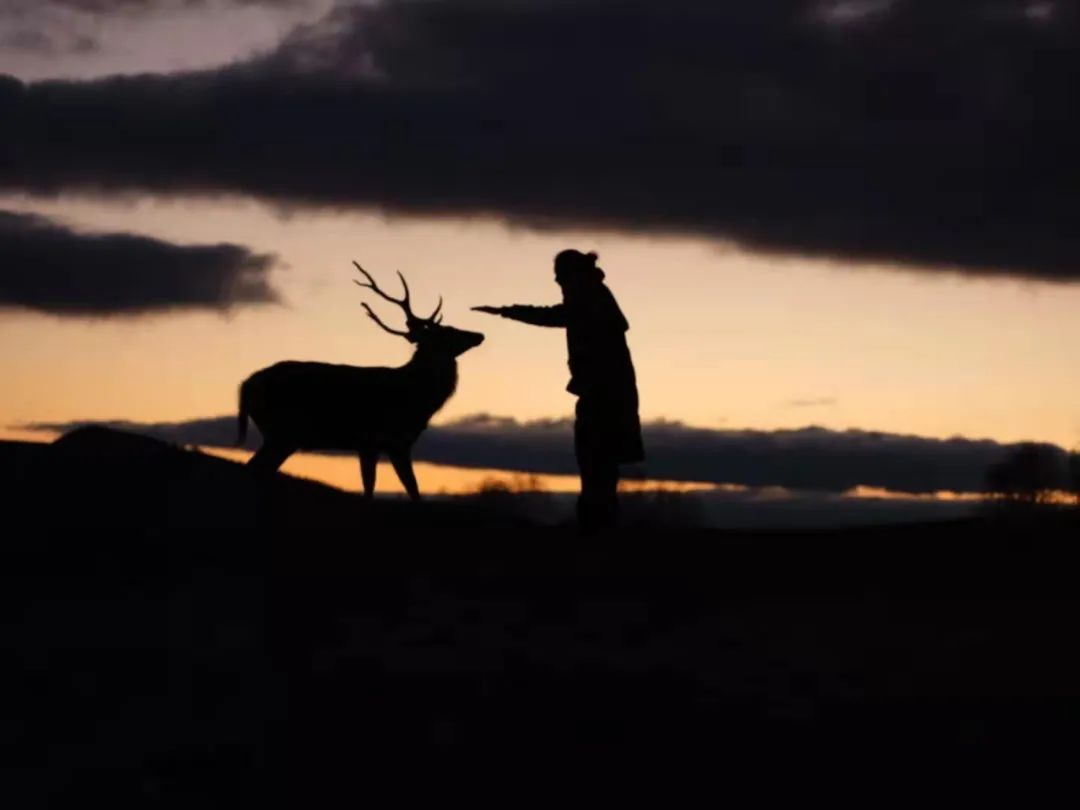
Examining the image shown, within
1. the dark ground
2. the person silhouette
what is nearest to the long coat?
the person silhouette

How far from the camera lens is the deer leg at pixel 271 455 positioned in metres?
22.1

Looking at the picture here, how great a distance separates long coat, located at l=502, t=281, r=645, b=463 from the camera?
53.5 feet

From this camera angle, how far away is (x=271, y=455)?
2222cm

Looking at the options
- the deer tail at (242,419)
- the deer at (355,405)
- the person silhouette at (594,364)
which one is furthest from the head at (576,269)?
the deer tail at (242,419)

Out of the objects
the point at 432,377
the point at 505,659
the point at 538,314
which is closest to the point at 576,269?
the point at 538,314

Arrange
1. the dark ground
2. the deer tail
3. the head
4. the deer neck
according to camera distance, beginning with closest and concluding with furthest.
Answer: the dark ground → the head → the deer neck → the deer tail

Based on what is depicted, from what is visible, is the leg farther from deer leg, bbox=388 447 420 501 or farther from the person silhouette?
the person silhouette

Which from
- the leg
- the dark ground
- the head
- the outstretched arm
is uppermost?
the head

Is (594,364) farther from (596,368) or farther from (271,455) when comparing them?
(271,455)

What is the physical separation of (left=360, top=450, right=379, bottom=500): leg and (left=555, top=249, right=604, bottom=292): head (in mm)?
5867

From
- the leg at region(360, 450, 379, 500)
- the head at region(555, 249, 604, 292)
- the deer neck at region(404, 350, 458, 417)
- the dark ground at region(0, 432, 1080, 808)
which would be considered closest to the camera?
the dark ground at region(0, 432, 1080, 808)

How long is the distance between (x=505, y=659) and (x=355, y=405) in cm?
1040

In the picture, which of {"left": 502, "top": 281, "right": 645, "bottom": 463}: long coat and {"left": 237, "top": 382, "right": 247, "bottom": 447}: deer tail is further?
{"left": 237, "top": 382, "right": 247, "bottom": 447}: deer tail

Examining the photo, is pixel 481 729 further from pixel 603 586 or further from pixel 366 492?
pixel 366 492
